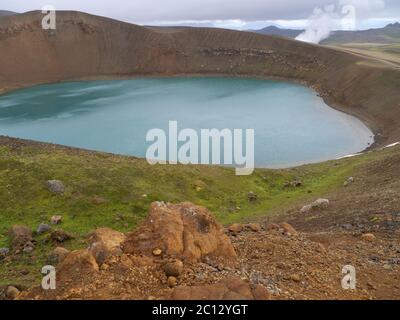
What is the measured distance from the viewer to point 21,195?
26.5 m

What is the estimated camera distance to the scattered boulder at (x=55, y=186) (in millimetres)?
26703

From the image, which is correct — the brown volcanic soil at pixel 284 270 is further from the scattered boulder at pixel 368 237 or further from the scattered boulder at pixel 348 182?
the scattered boulder at pixel 348 182

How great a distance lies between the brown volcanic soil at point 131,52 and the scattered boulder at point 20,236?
91316mm

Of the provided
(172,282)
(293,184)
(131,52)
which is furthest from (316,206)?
(131,52)

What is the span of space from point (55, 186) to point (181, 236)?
17.3 metres

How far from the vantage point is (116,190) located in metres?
27.2

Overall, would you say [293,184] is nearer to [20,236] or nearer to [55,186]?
[55,186]

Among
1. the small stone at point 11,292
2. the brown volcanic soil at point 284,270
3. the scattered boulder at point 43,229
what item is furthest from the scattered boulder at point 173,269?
the scattered boulder at point 43,229

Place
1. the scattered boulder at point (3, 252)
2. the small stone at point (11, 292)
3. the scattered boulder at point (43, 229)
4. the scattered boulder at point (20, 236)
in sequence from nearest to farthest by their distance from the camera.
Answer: the small stone at point (11, 292), the scattered boulder at point (3, 252), the scattered boulder at point (20, 236), the scattered boulder at point (43, 229)

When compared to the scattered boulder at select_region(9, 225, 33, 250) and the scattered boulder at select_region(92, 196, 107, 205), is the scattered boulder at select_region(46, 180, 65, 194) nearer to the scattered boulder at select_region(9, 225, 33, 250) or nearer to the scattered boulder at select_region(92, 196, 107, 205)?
the scattered boulder at select_region(92, 196, 107, 205)
